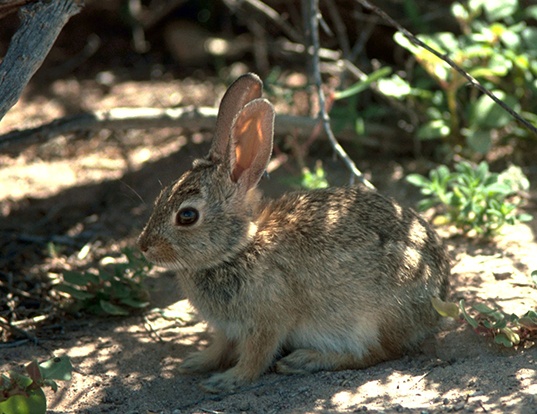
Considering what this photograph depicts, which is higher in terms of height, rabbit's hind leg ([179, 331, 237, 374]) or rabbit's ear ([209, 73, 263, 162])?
rabbit's ear ([209, 73, 263, 162])

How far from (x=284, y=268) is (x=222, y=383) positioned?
0.70 m

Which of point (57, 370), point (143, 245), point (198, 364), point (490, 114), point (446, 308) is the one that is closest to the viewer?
point (57, 370)

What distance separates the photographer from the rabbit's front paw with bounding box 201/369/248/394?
4.30m

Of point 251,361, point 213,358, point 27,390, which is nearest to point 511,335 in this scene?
point 251,361

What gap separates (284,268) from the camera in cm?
437

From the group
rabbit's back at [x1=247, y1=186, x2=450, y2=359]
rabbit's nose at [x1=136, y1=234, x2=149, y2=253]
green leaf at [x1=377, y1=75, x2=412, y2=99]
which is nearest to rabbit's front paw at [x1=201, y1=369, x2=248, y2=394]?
rabbit's back at [x1=247, y1=186, x2=450, y2=359]

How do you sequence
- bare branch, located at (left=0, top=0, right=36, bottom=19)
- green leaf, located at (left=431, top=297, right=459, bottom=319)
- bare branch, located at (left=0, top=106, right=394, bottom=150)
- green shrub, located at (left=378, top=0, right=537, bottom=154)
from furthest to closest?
green shrub, located at (left=378, top=0, right=537, bottom=154), bare branch, located at (left=0, top=106, right=394, bottom=150), bare branch, located at (left=0, top=0, right=36, bottom=19), green leaf, located at (left=431, top=297, right=459, bottom=319)

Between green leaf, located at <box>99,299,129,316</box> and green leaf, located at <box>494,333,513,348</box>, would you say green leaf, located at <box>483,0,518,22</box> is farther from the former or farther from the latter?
green leaf, located at <box>99,299,129,316</box>

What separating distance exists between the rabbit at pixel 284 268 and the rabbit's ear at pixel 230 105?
15 cm

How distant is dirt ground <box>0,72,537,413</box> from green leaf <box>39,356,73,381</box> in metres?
0.43

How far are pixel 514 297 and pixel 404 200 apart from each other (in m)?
1.63

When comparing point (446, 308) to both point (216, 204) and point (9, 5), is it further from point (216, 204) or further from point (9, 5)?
point (9, 5)

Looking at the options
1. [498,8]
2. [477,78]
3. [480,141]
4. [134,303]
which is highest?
[498,8]

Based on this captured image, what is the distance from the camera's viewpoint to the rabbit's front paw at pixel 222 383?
4.30 m
